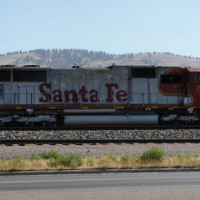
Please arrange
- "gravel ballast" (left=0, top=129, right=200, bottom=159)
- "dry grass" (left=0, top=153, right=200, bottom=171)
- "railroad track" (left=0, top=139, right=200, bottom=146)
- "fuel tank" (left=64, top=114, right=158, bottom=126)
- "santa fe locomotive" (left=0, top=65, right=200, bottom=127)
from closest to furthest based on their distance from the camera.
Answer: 1. "dry grass" (left=0, top=153, right=200, bottom=171)
2. "gravel ballast" (left=0, top=129, right=200, bottom=159)
3. "railroad track" (left=0, top=139, right=200, bottom=146)
4. "fuel tank" (left=64, top=114, right=158, bottom=126)
5. "santa fe locomotive" (left=0, top=65, right=200, bottom=127)

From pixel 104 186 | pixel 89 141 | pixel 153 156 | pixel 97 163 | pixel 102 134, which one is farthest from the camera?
pixel 102 134

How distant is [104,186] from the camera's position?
361 inches

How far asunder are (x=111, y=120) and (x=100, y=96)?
1792mm

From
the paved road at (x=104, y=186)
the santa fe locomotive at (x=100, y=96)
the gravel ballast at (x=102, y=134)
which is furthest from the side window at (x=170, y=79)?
the paved road at (x=104, y=186)

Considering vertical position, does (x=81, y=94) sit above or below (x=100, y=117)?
above

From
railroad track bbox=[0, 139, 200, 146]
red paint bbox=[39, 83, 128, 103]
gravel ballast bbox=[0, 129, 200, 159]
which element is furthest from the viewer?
red paint bbox=[39, 83, 128, 103]

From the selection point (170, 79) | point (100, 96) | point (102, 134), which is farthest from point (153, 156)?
point (170, 79)

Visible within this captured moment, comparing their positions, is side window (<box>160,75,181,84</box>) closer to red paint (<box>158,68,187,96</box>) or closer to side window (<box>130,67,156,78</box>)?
red paint (<box>158,68,187,96</box>)

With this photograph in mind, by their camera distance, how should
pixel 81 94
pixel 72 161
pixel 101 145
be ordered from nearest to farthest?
1. pixel 72 161
2. pixel 101 145
3. pixel 81 94

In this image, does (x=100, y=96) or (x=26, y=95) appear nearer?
(x=26, y=95)

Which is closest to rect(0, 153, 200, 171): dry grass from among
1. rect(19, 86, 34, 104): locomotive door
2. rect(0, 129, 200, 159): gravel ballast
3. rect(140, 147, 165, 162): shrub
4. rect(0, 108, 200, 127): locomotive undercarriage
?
rect(140, 147, 165, 162): shrub

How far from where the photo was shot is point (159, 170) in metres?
11.7

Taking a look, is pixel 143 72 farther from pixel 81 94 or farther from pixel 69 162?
pixel 69 162

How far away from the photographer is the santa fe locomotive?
25.0m
